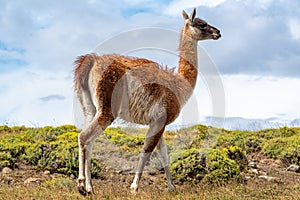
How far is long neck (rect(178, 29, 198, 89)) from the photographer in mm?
9586

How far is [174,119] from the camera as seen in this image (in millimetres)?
9016

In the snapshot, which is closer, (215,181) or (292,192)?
(292,192)

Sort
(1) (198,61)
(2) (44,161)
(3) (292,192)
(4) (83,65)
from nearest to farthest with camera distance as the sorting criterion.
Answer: (3) (292,192) < (4) (83,65) < (1) (198,61) < (2) (44,161)

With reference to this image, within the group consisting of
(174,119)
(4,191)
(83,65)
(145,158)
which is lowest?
(4,191)

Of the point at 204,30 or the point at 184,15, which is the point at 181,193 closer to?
the point at 204,30

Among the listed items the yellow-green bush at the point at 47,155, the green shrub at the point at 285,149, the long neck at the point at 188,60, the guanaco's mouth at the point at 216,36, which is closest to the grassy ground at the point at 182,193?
the long neck at the point at 188,60

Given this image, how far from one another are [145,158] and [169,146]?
5186mm

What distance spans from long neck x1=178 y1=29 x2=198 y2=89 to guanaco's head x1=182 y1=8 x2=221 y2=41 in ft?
0.41

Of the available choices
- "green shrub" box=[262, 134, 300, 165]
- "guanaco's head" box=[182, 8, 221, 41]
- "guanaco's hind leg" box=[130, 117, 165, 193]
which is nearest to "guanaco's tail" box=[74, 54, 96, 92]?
"guanaco's hind leg" box=[130, 117, 165, 193]

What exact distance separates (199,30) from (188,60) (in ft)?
2.36

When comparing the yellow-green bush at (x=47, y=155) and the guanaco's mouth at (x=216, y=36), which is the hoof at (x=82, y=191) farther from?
the guanaco's mouth at (x=216, y=36)

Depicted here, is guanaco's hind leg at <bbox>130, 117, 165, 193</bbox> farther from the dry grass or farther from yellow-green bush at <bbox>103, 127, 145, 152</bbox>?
yellow-green bush at <bbox>103, 127, 145, 152</bbox>

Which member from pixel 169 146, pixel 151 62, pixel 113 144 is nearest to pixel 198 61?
pixel 151 62

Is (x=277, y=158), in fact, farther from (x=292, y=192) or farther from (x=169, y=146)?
(x=292, y=192)
